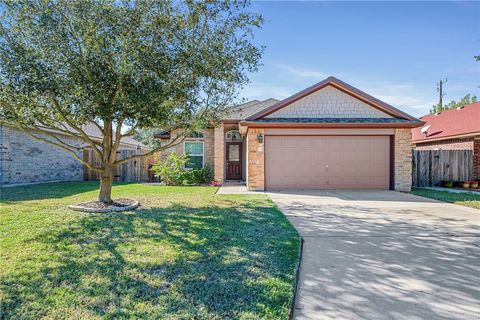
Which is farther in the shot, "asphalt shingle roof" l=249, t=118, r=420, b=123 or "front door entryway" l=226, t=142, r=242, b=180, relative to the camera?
"front door entryway" l=226, t=142, r=242, b=180

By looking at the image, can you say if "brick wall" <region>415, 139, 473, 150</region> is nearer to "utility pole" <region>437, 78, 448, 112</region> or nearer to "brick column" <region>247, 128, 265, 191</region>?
"brick column" <region>247, 128, 265, 191</region>

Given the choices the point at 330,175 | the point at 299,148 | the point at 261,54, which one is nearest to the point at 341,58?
the point at 299,148

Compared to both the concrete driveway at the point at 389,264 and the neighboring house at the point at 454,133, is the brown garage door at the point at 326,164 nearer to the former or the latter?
the concrete driveway at the point at 389,264

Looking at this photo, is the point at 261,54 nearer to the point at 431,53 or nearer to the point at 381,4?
the point at 381,4

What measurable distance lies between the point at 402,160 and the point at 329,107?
372 cm

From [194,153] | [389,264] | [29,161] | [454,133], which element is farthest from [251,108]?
[389,264]

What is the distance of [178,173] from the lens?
14328mm

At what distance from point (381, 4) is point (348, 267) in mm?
8544

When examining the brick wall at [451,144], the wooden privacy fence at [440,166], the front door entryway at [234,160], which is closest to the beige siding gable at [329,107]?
the wooden privacy fence at [440,166]

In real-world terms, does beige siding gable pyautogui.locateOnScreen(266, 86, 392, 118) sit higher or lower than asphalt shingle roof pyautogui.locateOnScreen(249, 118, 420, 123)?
higher

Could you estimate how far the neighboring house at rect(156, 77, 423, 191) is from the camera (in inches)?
474

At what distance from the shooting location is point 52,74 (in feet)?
20.1

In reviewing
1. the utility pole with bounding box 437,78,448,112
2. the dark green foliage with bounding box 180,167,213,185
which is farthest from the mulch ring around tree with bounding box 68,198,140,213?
Answer: the utility pole with bounding box 437,78,448,112

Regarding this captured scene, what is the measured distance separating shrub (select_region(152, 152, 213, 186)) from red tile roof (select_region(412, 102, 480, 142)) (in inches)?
497
